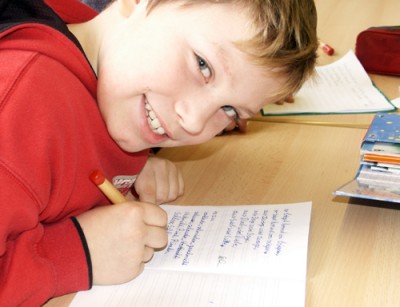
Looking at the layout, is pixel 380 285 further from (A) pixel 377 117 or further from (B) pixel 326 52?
(B) pixel 326 52

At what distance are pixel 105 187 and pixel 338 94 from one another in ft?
2.09

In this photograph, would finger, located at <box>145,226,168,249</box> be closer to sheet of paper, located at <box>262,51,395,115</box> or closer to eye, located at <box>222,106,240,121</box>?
eye, located at <box>222,106,240,121</box>

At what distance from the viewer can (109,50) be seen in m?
0.80

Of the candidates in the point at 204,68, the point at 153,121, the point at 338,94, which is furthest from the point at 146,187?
the point at 338,94

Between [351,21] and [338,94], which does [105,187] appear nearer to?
[338,94]

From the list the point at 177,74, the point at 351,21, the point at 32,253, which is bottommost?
the point at 351,21

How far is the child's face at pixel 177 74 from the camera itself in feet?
2.33

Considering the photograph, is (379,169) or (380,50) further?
(380,50)

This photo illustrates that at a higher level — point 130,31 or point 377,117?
point 130,31

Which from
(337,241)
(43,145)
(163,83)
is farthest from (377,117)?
(43,145)

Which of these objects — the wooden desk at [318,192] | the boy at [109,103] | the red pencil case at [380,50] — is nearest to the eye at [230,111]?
the boy at [109,103]

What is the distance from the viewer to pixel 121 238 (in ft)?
2.29

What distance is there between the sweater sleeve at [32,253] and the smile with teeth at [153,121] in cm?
18

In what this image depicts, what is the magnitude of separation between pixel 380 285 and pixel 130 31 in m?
0.47
